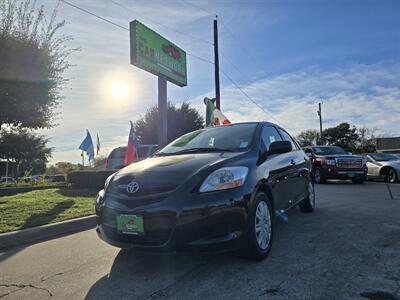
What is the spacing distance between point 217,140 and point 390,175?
12.6m

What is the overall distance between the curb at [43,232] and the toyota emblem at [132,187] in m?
2.57

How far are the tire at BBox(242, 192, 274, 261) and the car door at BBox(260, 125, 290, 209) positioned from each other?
327 mm

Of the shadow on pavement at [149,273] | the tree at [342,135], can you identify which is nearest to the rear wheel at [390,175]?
the shadow on pavement at [149,273]

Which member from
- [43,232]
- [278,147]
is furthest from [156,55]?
[278,147]

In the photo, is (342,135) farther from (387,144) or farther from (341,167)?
(341,167)

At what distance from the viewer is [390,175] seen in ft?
46.4

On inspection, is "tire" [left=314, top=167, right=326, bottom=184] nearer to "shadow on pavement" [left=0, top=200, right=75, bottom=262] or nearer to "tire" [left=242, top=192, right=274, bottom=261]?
"shadow on pavement" [left=0, top=200, right=75, bottom=262]

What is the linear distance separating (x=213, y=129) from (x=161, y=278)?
7.95 ft

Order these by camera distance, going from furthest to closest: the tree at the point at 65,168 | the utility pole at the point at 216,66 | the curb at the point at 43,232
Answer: the tree at the point at 65,168
the utility pole at the point at 216,66
the curb at the point at 43,232

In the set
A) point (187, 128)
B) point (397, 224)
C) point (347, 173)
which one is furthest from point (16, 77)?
point (187, 128)

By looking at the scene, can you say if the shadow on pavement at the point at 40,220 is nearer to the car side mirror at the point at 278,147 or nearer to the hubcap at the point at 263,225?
the hubcap at the point at 263,225

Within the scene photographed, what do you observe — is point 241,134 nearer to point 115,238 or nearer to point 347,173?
point 115,238

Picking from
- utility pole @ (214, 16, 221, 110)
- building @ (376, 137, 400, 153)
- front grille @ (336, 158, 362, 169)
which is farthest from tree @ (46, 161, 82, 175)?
building @ (376, 137, 400, 153)

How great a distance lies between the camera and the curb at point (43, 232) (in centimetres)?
472
